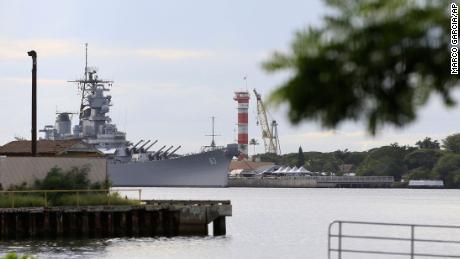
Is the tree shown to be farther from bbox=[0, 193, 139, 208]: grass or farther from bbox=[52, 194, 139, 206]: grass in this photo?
bbox=[52, 194, 139, 206]: grass

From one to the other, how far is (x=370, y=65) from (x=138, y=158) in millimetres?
176493

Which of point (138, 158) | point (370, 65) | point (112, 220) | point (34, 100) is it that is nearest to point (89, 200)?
point (112, 220)

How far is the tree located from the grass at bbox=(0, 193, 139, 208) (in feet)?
132

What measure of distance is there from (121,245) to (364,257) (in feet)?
35.7

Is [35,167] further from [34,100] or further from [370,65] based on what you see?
[370,65]

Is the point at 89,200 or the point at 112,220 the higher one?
the point at 89,200

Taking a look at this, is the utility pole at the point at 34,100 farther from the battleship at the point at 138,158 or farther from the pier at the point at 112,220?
the battleship at the point at 138,158

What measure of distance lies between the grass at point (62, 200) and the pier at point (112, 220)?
1.72ft

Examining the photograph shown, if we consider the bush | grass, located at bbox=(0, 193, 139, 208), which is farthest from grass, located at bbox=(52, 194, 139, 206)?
the bush

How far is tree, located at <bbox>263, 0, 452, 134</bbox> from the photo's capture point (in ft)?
27.8

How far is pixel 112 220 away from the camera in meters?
50.2

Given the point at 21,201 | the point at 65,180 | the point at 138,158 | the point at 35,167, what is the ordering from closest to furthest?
1. the point at 21,201
2. the point at 65,180
3. the point at 35,167
4. the point at 138,158

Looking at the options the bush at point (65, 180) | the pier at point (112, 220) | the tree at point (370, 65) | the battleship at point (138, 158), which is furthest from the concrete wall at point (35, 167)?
the battleship at point (138, 158)

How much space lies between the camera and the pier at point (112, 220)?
4784 centimetres
